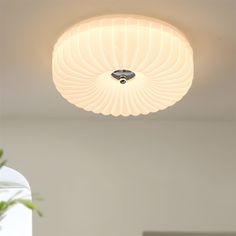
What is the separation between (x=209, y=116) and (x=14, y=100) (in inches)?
45.9

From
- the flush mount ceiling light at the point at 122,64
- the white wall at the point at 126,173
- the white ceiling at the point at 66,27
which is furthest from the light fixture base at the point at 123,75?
the white wall at the point at 126,173

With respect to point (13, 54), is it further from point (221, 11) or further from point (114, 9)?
point (221, 11)

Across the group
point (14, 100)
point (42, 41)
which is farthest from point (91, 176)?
point (42, 41)

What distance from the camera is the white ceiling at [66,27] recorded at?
1985 mm

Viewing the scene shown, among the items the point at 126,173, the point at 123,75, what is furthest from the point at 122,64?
the point at 126,173

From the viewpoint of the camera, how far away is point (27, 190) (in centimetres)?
296

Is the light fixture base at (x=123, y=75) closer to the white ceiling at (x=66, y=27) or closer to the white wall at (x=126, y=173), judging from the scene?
the white ceiling at (x=66, y=27)

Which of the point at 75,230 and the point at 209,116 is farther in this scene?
the point at 209,116

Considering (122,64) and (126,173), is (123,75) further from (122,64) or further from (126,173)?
(126,173)

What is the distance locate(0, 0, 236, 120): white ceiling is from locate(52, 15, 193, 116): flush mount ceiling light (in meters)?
0.05

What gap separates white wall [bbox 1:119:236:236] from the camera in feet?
9.50

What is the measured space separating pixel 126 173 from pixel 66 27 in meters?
1.16

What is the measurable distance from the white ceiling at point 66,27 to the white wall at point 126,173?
0.40 feet

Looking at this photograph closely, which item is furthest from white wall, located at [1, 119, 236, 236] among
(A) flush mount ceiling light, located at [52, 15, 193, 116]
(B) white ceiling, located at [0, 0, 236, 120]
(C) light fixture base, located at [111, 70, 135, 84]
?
(C) light fixture base, located at [111, 70, 135, 84]
